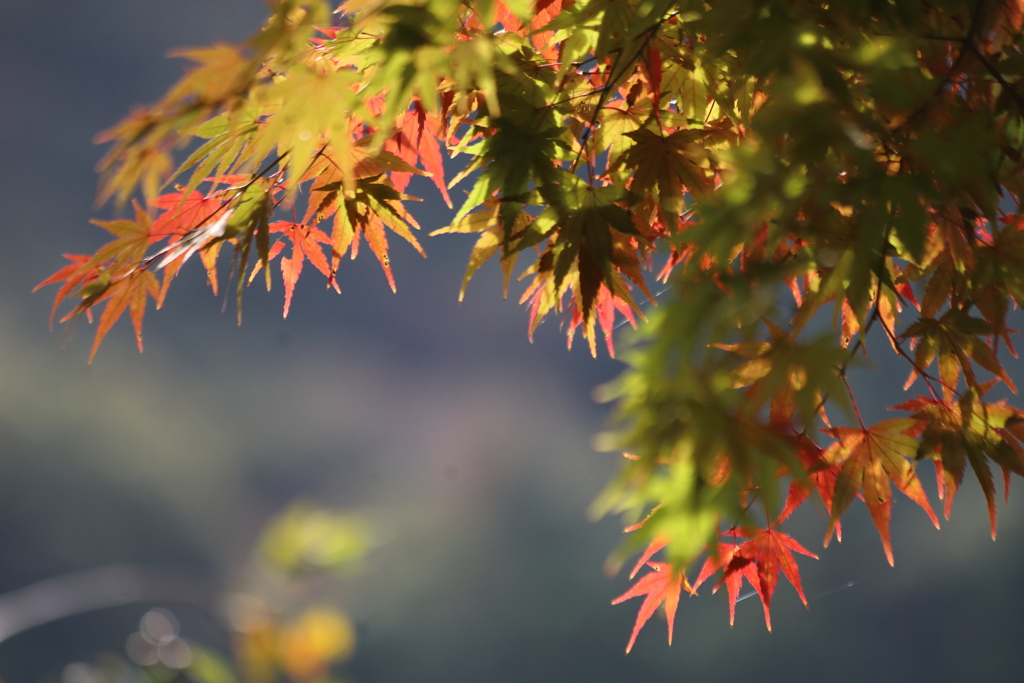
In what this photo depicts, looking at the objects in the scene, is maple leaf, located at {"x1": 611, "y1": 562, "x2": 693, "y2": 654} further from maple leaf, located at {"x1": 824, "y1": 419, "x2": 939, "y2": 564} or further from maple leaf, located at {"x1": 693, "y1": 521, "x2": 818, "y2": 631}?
maple leaf, located at {"x1": 824, "y1": 419, "x2": 939, "y2": 564}

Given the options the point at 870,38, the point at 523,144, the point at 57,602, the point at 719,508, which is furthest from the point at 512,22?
the point at 57,602

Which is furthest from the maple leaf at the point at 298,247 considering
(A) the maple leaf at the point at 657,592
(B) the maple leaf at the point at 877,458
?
(B) the maple leaf at the point at 877,458

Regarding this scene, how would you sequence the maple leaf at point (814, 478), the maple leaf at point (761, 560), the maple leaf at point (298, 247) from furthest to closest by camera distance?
the maple leaf at point (298, 247) < the maple leaf at point (761, 560) < the maple leaf at point (814, 478)

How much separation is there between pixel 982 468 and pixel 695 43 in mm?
608

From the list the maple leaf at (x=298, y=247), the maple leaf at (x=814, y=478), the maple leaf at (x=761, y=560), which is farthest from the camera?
the maple leaf at (x=298, y=247)

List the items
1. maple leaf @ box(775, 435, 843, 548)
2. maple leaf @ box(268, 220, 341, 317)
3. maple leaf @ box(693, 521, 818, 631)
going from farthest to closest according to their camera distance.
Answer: maple leaf @ box(268, 220, 341, 317)
maple leaf @ box(693, 521, 818, 631)
maple leaf @ box(775, 435, 843, 548)

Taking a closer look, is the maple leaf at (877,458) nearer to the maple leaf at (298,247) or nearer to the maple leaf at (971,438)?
the maple leaf at (971,438)

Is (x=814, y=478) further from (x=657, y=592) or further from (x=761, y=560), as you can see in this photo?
(x=657, y=592)

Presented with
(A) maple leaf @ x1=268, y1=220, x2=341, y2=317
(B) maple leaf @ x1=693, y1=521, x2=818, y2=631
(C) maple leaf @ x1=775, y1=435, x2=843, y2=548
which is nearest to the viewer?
(C) maple leaf @ x1=775, y1=435, x2=843, y2=548

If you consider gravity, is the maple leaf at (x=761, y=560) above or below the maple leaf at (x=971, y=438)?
below

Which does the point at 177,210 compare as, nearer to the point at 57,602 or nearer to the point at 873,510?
the point at 57,602

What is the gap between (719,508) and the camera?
0.48 meters

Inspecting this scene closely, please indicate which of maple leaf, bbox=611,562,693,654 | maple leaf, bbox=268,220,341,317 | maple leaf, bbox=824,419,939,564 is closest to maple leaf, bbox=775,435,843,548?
maple leaf, bbox=824,419,939,564

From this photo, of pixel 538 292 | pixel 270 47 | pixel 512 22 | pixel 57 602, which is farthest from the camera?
pixel 538 292
